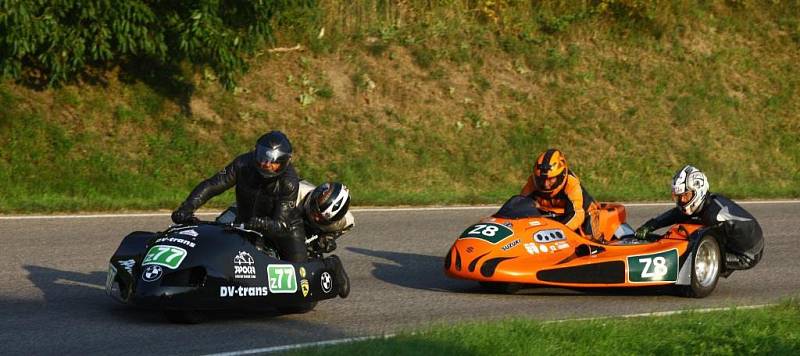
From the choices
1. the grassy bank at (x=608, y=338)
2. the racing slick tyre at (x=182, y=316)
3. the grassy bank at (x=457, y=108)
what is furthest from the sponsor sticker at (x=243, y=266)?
the grassy bank at (x=457, y=108)

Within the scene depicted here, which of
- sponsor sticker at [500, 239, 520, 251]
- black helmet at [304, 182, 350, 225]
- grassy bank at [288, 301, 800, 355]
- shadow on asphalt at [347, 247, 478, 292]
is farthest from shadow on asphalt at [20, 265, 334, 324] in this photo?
sponsor sticker at [500, 239, 520, 251]

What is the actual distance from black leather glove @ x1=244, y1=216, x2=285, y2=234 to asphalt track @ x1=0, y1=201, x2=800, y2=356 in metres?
0.70

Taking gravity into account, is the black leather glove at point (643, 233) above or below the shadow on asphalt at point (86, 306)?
above

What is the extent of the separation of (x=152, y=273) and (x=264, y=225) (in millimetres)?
984

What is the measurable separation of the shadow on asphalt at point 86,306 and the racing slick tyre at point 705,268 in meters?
3.81

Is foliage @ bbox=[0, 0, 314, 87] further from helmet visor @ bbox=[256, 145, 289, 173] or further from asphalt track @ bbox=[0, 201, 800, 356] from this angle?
helmet visor @ bbox=[256, 145, 289, 173]

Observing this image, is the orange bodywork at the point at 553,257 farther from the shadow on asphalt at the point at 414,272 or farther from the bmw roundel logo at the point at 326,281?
the bmw roundel logo at the point at 326,281

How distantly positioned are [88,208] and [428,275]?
209 inches

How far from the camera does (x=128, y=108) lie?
20312 millimetres

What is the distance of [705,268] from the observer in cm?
1155

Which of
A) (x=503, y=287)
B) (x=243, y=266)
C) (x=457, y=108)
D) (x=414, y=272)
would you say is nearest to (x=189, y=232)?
(x=243, y=266)

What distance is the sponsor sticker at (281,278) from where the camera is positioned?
9375 mm

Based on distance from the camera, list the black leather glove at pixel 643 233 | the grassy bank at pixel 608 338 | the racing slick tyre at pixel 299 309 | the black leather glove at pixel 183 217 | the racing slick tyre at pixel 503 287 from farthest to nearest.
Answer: the black leather glove at pixel 643 233
the racing slick tyre at pixel 503 287
the racing slick tyre at pixel 299 309
the black leather glove at pixel 183 217
the grassy bank at pixel 608 338

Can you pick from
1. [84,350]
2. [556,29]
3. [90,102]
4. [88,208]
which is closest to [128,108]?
[90,102]
